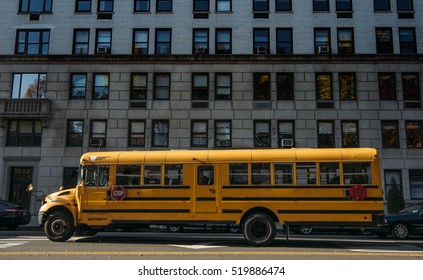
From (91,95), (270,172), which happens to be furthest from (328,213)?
(91,95)

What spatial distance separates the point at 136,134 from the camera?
2539 cm

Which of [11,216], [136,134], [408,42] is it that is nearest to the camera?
[11,216]

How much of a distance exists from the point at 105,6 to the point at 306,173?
21.0 metres

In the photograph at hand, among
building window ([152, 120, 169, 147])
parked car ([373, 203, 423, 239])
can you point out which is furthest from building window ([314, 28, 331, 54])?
parked car ([373, 203, 423, 239])

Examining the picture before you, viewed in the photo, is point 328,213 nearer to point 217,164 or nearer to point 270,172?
point 270,172

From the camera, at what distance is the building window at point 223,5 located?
26591mm

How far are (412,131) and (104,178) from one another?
2060 cm

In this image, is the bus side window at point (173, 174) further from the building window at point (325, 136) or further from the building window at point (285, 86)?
the building window at point (325, 136)

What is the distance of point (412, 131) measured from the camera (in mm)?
24781

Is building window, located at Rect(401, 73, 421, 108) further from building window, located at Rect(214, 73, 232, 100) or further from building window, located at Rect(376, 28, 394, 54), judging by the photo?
building window, located at Rect(214, 73, 232, 100)

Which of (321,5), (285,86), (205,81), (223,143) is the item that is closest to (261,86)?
(285,86)

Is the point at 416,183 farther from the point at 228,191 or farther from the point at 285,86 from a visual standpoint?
the point at 228,191

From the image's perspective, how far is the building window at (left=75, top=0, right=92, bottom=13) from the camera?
26.9 metres

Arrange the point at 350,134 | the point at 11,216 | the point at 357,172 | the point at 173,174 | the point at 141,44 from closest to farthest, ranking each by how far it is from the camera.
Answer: the point at 357,172
the point at 173,174
the point at 11,216
the point at 350,134
the point at 141,44
